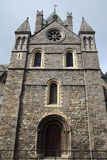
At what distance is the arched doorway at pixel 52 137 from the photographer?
1542cm

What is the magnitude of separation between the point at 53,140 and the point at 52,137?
236 millimetres

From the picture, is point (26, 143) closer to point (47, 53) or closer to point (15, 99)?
point (15, 99)

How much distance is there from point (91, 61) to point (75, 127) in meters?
6.18

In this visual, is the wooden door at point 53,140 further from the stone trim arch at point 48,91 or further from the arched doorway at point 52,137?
the stone trim arch at point 48,91

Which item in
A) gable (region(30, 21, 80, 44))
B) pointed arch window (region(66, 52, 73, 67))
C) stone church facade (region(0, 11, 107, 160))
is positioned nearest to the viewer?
stone church facade (region(0, 11, 107, 160))

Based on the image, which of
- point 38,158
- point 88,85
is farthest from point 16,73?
point 38,158

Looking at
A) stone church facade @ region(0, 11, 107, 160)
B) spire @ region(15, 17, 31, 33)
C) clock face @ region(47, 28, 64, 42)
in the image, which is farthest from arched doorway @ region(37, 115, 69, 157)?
spire @ region(15, 17, 31, 33)

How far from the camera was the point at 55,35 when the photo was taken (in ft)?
72.2

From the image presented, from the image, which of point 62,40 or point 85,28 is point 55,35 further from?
point 85,28

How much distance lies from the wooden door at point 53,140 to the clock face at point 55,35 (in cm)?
871

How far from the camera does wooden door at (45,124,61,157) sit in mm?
15461

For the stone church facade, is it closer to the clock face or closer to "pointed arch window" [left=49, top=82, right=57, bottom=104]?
"pointed arch window" [left=49, top=82, right=57, bottom=104]

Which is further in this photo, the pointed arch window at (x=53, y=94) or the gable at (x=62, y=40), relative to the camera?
the gable at (x=62, y=40)

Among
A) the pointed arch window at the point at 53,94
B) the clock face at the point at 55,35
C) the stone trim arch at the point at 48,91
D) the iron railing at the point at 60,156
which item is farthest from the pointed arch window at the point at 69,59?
the iron railing at the point at 60,156
